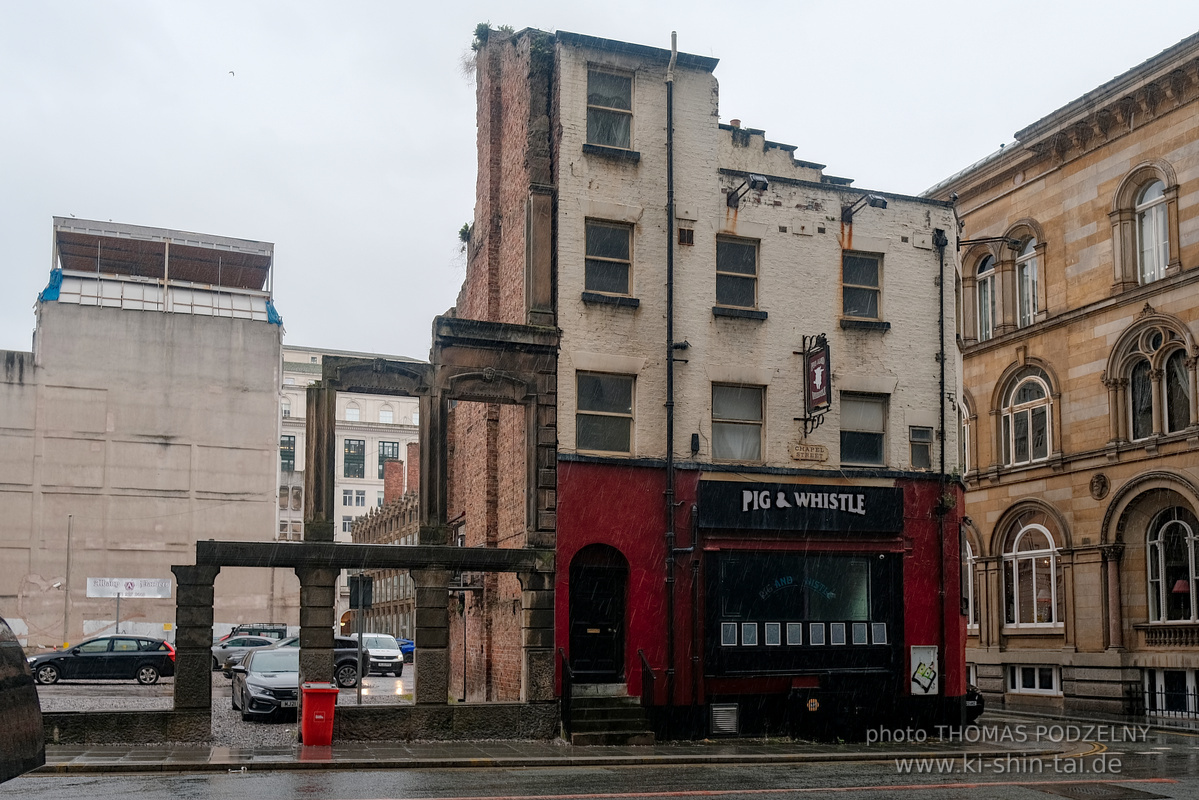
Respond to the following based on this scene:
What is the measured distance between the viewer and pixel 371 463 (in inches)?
4414

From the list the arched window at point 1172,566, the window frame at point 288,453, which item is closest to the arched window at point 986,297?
the arched window at point 1172,566

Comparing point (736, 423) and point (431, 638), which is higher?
point (736, 423)

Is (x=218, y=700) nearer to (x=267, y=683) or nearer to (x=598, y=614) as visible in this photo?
(x=267, y=683)

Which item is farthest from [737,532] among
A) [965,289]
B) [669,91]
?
[965,289]

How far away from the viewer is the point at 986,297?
124ft

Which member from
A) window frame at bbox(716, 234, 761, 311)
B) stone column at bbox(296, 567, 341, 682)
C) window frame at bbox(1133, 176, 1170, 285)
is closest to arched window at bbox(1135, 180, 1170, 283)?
window frame at bbox(1133, 176, 1170, 285)

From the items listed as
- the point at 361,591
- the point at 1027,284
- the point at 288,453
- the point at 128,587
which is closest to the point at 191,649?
the point at 361,591

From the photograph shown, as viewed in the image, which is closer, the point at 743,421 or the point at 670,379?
the point at 670,379

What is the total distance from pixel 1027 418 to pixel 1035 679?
7469mm

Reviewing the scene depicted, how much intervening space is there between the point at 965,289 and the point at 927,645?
1632 cm

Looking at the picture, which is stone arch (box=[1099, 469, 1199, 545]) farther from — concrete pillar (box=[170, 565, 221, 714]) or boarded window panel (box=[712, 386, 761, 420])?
concrete pillar (box=[170, 565, 221, 714])

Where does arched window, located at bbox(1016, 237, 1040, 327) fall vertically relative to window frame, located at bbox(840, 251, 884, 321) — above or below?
above

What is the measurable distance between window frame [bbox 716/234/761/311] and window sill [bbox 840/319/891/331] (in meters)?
2.04

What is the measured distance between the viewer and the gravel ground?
68.7ft
